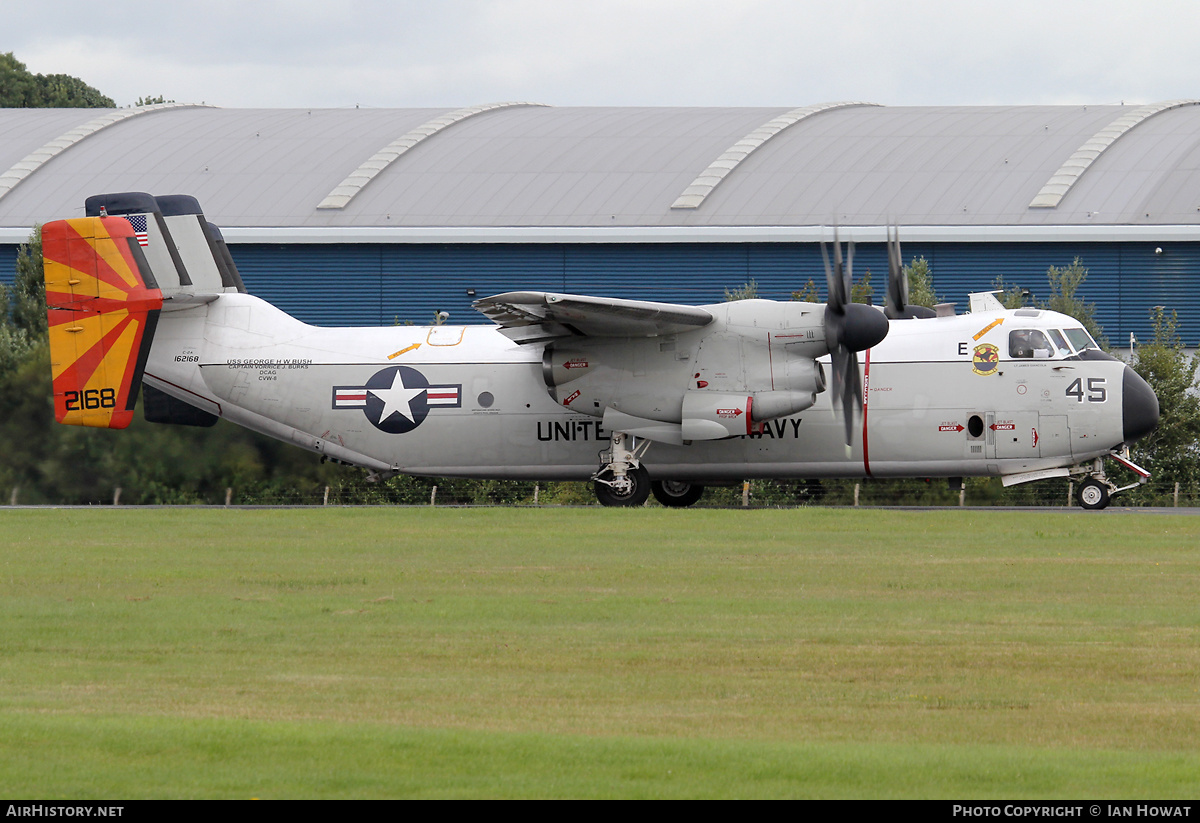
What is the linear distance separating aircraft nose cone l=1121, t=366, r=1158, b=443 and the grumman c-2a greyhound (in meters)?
0.04

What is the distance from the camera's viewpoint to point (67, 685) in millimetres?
13242

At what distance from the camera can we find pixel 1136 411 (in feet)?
100

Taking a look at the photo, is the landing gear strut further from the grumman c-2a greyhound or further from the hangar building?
the hangar building

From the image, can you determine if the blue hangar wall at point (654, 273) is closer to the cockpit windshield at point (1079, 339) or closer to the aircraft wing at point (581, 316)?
the cockpit windshield at point (1079, 339)

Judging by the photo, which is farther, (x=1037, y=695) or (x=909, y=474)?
(x=909, y=474)

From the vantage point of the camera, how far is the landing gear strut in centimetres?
3152

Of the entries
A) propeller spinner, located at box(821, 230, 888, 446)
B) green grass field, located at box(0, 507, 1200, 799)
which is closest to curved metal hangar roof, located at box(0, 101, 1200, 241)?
propeller spinner, located at box(821, 230, 888, 446)

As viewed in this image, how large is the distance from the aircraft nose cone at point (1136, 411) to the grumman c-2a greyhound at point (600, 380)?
4 centimetres

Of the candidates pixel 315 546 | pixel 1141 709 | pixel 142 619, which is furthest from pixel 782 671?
pixel 315 546

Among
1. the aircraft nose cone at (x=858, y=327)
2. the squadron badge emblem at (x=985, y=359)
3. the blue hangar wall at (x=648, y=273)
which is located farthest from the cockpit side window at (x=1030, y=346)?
the blue hangar wall at (x=648, y=273)

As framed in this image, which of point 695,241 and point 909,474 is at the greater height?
point 695,241

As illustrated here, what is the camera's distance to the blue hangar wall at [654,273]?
5162cm

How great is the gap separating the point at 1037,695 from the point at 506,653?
16.0ft
